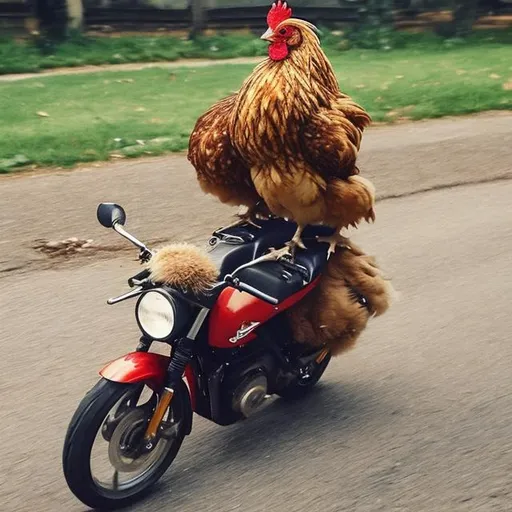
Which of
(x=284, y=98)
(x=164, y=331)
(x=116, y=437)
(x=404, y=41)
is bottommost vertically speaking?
(x=404, y=41)

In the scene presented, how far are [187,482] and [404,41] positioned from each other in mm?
15184

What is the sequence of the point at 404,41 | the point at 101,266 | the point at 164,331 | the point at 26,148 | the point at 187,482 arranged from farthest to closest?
the point at 404,41
the point at 26,148
the point at 101,266
the point at 187,482
the point at 164,331

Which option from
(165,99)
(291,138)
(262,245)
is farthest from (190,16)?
(291,138)

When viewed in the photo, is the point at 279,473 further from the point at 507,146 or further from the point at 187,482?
the point at 507,146

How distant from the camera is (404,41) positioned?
58.5 ft

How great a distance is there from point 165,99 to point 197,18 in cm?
673

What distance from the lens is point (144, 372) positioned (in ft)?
11.6

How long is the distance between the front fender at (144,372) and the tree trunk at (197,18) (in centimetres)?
1564

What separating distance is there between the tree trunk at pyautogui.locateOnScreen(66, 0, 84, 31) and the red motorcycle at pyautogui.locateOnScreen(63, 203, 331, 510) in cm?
1478

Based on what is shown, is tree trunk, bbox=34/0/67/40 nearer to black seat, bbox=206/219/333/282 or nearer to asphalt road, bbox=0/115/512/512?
asphalt road, bbox=0/115/512/512

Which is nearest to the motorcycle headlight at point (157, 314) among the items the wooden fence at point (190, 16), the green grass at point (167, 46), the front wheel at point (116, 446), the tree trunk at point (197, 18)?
the front wheel at point (116, 446)

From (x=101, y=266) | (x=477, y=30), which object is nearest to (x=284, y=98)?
(x=101, y=266)

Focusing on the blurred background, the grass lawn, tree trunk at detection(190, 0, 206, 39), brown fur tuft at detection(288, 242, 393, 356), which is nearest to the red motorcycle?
brown fur tuft at detection(288, 242, 393, 356)

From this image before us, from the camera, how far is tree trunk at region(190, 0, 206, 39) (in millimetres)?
18656
